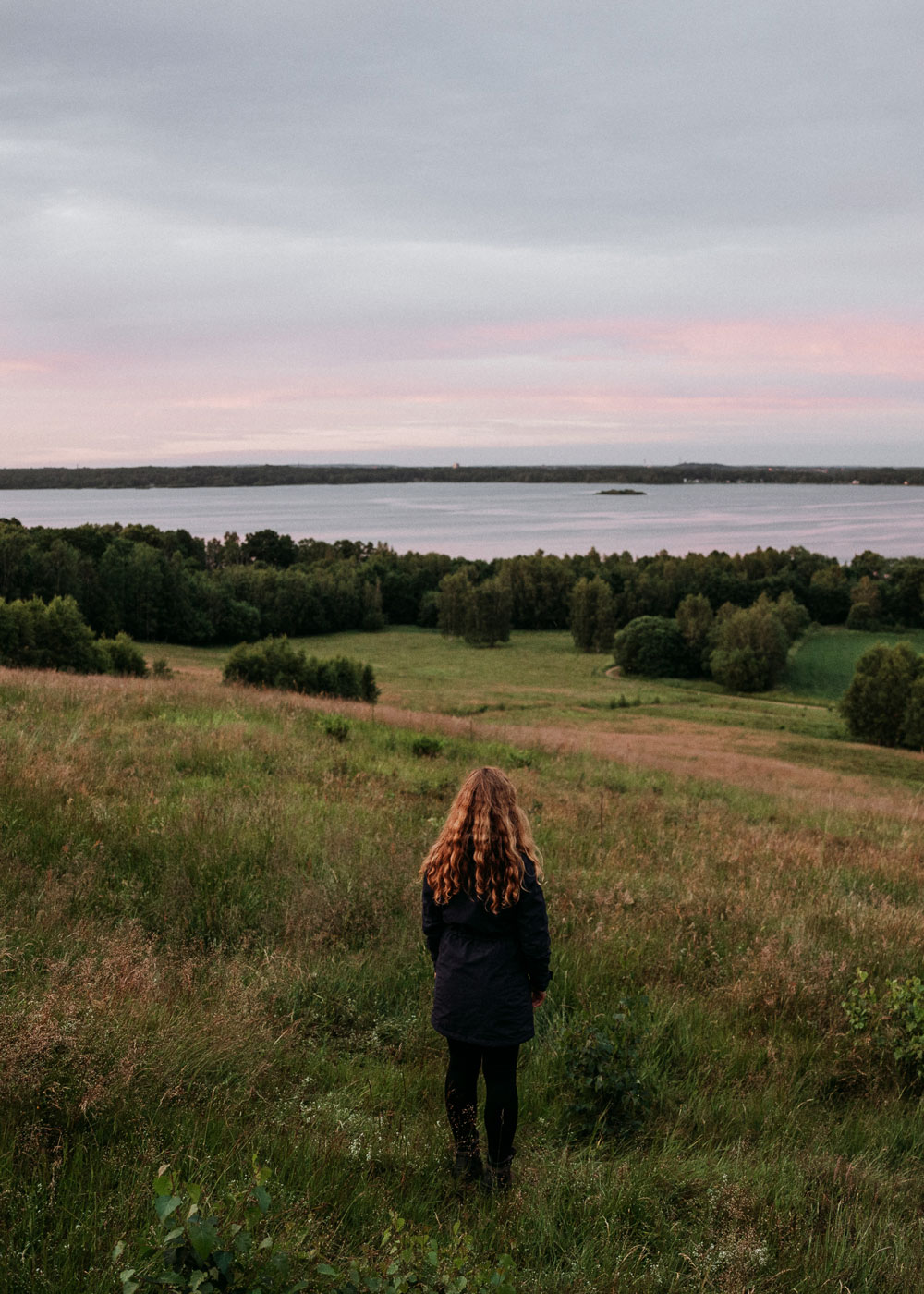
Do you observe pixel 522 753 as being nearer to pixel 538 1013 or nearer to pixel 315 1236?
pixel 538 1013

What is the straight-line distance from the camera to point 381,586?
112 meters

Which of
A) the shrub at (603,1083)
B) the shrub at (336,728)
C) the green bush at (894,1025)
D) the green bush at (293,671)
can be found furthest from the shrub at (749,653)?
the shrub at (603,1083)

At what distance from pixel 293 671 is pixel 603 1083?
29338 mm

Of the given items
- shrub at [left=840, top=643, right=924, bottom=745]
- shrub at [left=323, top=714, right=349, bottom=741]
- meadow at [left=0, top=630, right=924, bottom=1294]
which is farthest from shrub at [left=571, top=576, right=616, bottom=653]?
meadow at [left=0, top=630, right=924, bottom=1294]

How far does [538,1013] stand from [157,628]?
3390 inches

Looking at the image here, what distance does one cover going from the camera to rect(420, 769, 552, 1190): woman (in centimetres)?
357

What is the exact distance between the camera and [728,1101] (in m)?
4.18

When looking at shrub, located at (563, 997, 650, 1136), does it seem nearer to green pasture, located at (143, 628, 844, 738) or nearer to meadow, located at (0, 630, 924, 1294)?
meadow, located at (0, 630, 924, 1294)

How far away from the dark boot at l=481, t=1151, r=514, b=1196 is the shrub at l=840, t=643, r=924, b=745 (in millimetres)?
59159

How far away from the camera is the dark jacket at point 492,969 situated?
3576mm

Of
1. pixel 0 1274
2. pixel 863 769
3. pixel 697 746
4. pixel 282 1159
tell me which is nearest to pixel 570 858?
pixel 282 1159

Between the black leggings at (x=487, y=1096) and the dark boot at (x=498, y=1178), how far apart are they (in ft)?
0.18

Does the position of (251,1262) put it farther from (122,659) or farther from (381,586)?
(381,586)

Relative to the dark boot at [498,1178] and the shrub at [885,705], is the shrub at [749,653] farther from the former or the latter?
the dark boot at [498,1178]
